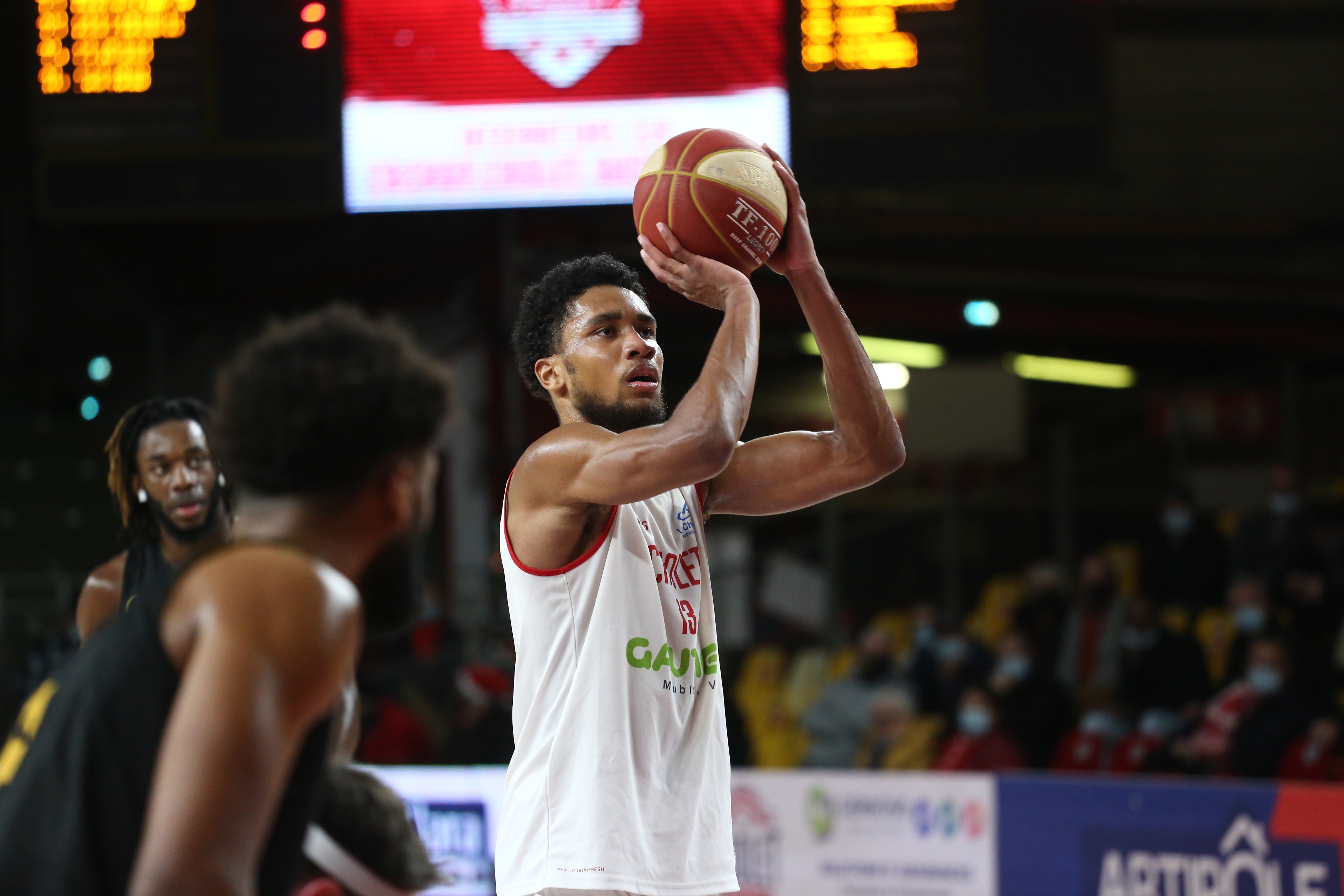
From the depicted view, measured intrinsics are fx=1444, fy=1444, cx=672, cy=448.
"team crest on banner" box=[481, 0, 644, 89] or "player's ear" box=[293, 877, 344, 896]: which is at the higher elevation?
"team crest on banner" box=[481, 0, 644, 89]

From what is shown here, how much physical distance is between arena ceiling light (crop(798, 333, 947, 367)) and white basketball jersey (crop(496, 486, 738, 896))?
11.9 metres

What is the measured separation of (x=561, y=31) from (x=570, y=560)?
6.13 m

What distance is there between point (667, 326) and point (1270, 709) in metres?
8.20

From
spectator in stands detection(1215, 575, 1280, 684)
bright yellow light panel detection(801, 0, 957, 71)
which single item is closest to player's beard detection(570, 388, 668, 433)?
bright yellow light panel detection(801, 0, 957, 71)

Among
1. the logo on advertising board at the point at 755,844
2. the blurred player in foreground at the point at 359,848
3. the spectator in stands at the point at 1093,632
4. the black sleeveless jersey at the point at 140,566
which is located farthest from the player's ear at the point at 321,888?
the spectator in stands at the point at 1093,632

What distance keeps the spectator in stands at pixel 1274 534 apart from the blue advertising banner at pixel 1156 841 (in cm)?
414

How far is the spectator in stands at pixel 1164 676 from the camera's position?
9.47 meters

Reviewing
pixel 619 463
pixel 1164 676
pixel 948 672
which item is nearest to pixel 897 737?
pixel 948 672

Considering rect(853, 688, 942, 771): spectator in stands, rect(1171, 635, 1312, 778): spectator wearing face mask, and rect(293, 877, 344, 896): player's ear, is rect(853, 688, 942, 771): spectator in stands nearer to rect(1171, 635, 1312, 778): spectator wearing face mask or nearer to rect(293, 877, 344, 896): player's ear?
rect(1171, 635, 1312, 778): spectator wearing face mask

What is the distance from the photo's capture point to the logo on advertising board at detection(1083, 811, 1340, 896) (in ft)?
20.2

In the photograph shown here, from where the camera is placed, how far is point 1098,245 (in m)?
15.1

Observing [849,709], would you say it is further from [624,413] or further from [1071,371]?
[1071,371]

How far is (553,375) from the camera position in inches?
144

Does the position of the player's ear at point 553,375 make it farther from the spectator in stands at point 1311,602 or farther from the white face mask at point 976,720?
the spectator in stands at point 1311,602
